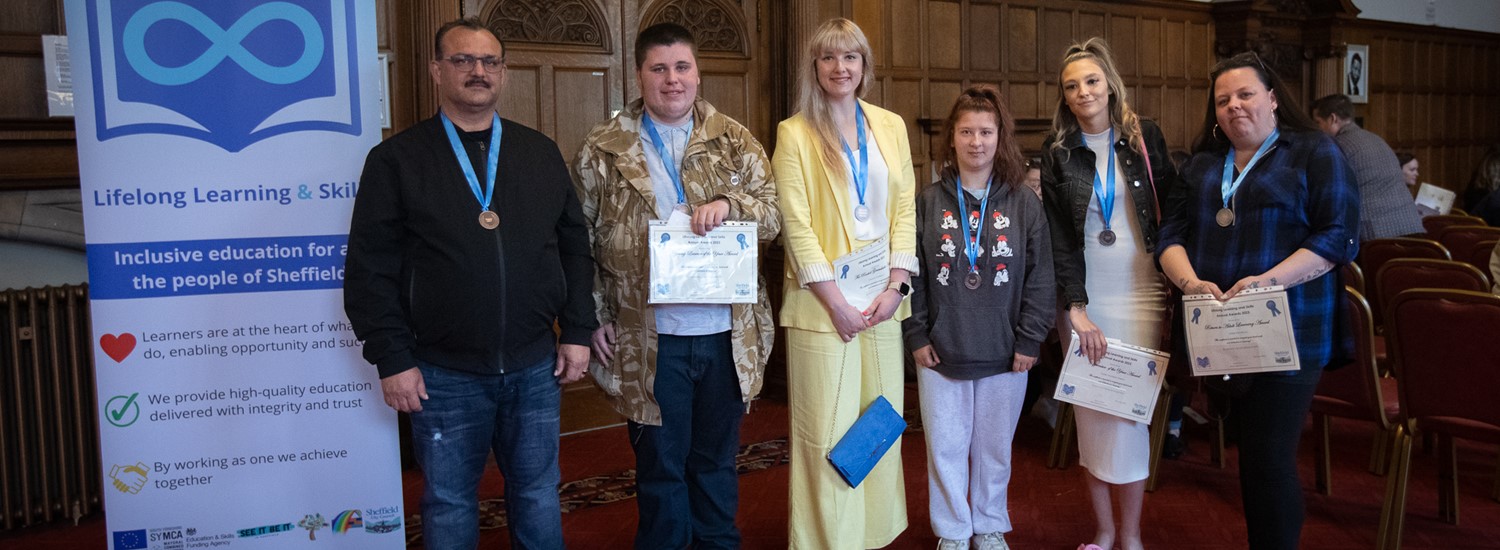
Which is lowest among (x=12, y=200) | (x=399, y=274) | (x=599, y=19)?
(x=399, y=274)

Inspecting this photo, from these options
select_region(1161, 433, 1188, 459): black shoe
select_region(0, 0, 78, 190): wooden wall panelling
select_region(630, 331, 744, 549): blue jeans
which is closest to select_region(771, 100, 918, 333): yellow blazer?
select_region(630, 331, 744, 549): blue jeans

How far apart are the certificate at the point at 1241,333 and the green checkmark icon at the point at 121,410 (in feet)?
9.45

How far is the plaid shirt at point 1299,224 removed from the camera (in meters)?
Answer: 2.96

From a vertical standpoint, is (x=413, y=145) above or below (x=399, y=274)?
above

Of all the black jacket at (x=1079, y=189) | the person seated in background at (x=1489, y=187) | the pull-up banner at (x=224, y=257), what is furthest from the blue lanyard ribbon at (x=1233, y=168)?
the person seated in background at (x=1489, y=187)

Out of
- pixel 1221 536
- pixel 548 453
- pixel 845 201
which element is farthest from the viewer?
pixel 1221 536

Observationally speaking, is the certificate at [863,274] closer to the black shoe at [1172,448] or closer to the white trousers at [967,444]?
the white trousers at [967,444]

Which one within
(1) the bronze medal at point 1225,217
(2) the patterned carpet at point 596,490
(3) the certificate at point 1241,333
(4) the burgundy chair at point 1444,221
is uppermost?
(1) the bronze medal at point 1225,217

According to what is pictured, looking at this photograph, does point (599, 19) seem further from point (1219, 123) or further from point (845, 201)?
point (1219, 123)

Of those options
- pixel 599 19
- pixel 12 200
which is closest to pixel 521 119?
pixel 599 19

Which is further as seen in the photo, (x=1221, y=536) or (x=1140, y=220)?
(x=1221, y=536)

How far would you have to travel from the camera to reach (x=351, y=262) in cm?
270

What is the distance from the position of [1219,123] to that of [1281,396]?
78cm

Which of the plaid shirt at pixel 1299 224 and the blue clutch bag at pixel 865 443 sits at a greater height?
the plaid shirt at pixel 1299 224
